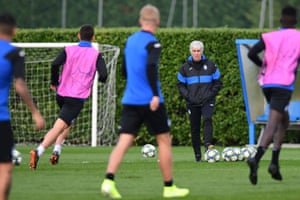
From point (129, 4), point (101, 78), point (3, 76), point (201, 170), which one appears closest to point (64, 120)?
point (101, 78)

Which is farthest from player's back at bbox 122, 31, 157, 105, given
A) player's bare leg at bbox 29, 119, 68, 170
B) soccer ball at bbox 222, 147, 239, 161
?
soccer ball at bbox 222, 147, 239, 161

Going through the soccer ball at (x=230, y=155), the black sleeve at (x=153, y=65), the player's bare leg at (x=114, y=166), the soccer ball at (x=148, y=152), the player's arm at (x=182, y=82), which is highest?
the black sleeve at (x=153, y=65)

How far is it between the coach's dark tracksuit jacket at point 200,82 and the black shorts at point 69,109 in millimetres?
2319

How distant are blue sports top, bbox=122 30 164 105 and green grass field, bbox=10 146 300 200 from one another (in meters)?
1.10

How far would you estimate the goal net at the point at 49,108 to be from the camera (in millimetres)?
26781

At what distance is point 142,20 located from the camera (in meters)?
12.8

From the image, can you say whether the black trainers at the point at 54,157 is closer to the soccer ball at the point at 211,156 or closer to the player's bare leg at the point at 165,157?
the soccer ball at the point at 211,156

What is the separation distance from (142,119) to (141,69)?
0.56 meters

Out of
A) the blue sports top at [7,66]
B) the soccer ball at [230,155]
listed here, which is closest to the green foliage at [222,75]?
the soccer ball at [230,155]

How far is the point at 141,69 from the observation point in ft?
41.7

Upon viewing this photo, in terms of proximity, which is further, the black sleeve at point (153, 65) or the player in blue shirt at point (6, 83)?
the black sleeve at point (153, 65)

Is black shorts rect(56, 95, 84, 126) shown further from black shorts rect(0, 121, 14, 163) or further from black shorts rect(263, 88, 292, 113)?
black shorts rect(0, 121, 14, 163)

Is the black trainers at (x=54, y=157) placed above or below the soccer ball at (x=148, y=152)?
above

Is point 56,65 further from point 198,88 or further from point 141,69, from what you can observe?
point 141,69
